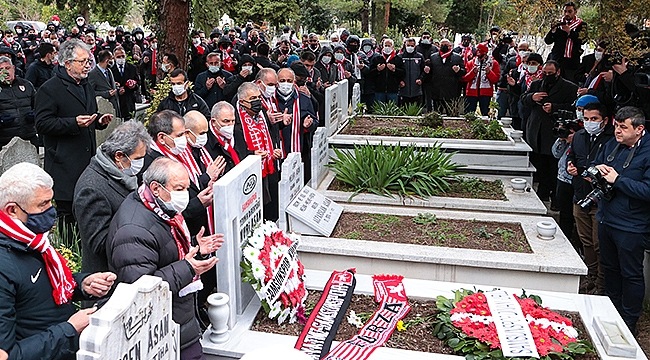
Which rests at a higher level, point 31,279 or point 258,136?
point 31,279

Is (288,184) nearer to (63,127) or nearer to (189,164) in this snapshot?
(189,164)

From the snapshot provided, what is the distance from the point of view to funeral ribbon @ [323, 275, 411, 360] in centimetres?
393

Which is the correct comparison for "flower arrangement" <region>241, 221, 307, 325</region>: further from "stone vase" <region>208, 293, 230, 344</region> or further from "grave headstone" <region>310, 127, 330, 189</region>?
"grave headstone" <region>310, 127, 330, 189</region>

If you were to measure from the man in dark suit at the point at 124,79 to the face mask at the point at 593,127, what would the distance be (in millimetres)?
8957

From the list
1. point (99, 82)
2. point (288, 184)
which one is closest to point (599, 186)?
point (288, 184)

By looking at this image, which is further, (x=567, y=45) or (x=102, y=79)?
(x=102, y=79)

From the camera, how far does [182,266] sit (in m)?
3.30

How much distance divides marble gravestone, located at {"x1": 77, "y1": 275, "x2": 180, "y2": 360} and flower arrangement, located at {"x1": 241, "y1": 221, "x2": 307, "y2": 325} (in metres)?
0.98

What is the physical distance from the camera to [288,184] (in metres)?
5.56

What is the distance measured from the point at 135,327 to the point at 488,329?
2398 millimetres

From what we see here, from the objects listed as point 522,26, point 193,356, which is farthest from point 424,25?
point 193,356

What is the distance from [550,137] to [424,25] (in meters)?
24.2

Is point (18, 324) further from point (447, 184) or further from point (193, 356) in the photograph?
point (447, 184)

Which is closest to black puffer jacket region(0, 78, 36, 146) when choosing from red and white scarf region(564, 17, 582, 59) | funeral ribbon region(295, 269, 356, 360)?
funeral ribbon region(295, 269, 356, 360)
